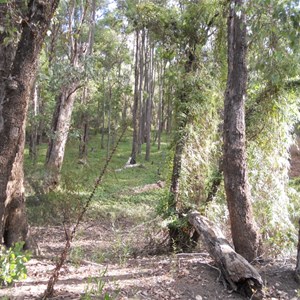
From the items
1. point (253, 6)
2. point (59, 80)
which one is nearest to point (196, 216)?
point (253, 6)

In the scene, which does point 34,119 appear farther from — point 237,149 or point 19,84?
point 19,84

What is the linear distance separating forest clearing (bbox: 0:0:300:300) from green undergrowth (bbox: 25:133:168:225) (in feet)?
0.19

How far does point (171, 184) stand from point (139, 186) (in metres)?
9.04

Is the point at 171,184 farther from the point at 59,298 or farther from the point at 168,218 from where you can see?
the point at 59,298

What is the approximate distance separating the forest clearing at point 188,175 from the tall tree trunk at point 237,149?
0.05 ft

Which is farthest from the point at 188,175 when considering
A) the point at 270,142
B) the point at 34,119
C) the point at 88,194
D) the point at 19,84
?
the point at 34,119

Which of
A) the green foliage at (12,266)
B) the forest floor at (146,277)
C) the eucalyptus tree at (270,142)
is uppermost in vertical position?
the eucalyptus tree at (270,142)

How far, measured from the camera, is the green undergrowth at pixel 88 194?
4844 mm

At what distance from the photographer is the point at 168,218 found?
7375 mm

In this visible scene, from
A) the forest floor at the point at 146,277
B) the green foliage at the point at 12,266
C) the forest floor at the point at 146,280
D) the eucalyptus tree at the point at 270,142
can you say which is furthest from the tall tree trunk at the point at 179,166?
the green foliage at the point at 12,266

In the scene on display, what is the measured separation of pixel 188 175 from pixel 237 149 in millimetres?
1917

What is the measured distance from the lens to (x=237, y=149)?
5.70m

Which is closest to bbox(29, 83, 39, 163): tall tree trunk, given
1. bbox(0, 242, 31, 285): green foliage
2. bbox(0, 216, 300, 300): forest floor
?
bbox(0, 216, 300, 300): forest floor

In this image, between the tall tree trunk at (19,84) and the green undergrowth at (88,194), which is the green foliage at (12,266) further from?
the green undergrowth at (88,194)
